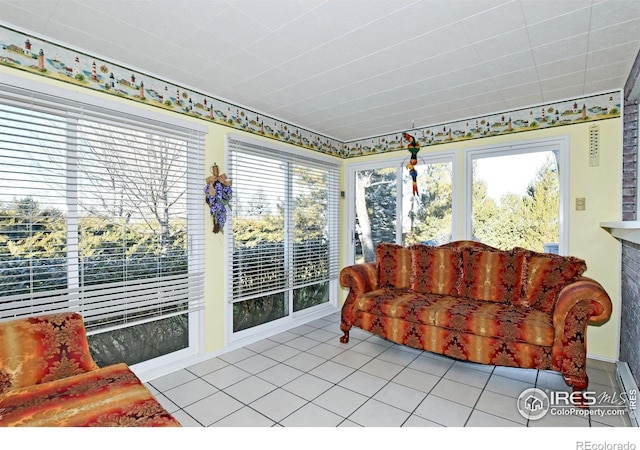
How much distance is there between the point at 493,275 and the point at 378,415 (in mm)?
1762

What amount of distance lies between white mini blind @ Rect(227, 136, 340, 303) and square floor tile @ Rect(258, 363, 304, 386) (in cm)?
81

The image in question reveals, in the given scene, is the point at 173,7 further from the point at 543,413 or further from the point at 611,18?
the point at 543,413

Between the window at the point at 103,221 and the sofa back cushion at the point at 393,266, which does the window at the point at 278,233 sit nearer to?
the window at the point at 103,221

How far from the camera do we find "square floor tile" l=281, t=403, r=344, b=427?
2066 millimetres

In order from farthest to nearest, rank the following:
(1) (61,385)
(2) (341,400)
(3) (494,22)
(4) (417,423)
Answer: (2) (341,400)
(4) (417,423)
(3) (494,22)
(1) (61,385)

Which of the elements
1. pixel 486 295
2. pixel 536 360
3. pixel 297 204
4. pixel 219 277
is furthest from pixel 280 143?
pixel 536 360

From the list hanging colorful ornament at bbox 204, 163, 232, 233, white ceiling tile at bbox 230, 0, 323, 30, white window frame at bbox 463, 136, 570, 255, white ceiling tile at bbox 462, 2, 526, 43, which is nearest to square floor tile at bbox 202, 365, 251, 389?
hanging colorful ornament at bbox 204, 163, 232, 233

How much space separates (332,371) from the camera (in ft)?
9.20

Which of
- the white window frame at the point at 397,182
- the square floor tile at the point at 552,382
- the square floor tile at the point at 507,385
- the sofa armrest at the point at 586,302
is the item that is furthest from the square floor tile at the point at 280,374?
the white window frame at the point at 397,182

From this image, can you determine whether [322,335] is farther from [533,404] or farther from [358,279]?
[533,404]

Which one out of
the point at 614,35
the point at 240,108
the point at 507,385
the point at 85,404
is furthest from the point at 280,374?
the point at 614,35

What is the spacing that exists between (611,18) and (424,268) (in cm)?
235

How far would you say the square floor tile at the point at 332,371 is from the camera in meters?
2.67

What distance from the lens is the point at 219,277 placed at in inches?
126
